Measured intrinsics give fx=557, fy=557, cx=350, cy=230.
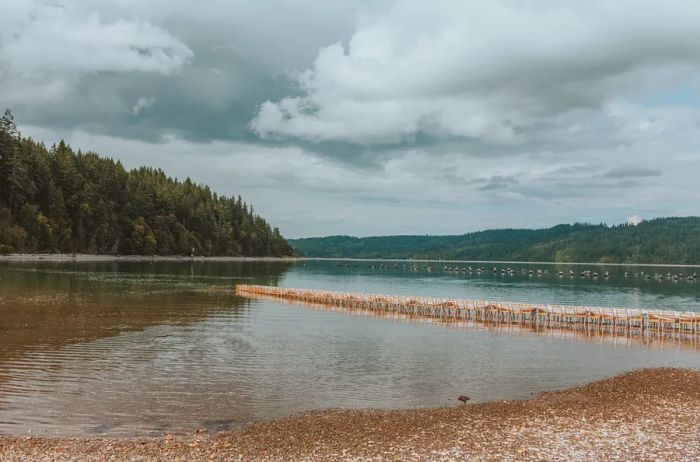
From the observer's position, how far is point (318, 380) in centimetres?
2591

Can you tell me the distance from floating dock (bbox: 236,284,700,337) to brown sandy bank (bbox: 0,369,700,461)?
28.7m

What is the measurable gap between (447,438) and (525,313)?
140ft

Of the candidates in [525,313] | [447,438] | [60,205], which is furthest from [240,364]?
[60,205]

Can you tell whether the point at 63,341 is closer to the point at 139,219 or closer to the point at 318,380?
the point at 318,380

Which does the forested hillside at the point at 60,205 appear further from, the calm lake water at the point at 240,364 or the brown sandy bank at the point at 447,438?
the brown sandy bank at the point at 447,438

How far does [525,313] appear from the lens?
55875mm

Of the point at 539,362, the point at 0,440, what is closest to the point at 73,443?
the point at 0,440

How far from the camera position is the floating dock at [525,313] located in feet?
153

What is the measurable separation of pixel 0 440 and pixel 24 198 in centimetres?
15906

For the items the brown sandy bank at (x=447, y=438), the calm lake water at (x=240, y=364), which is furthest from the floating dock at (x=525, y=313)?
the brown sandy bank at (x=447, y=438)

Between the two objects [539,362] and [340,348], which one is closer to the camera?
[539,362]

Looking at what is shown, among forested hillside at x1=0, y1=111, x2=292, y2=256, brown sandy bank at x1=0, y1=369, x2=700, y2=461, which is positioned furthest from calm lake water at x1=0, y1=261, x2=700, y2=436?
forested hillside at x1=0, y1=111, x2=292, y2=256

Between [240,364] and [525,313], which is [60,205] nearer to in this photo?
[525,313]

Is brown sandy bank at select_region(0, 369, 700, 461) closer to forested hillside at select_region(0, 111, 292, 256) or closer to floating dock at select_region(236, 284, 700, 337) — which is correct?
floating dock at select_region(236, 284, 700, 337)
